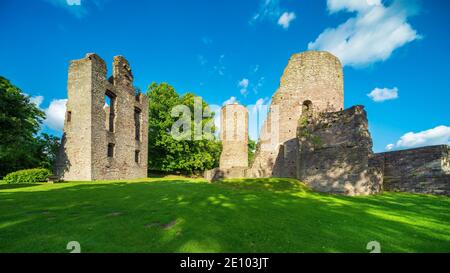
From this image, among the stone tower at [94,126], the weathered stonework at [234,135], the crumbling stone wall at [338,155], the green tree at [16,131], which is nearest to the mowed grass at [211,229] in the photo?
the crumbling stone wall at [338,155]

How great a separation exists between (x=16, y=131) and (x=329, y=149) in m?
20.0

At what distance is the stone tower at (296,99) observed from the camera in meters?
16.8

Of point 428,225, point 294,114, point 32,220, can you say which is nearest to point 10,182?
point 32,220

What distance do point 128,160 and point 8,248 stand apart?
17861 millimetres

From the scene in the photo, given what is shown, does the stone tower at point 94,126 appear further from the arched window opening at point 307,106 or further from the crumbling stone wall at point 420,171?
the crumbling stone wall at point 420,171

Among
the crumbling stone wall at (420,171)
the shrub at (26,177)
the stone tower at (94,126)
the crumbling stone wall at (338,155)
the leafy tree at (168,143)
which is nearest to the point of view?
the crumbling stone wall at (338,155)

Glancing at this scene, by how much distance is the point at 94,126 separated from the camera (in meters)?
15.3

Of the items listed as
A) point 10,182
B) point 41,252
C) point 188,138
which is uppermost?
point 188,138

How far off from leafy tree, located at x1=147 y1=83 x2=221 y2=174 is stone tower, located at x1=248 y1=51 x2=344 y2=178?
38.2ft

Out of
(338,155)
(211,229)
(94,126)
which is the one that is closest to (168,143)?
(94,126)

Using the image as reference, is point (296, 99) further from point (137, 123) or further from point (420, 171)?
point (137, 123)

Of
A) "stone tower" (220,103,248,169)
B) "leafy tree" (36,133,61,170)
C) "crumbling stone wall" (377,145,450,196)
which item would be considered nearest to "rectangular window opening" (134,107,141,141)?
"leafy tree" (36,133,61,170)
